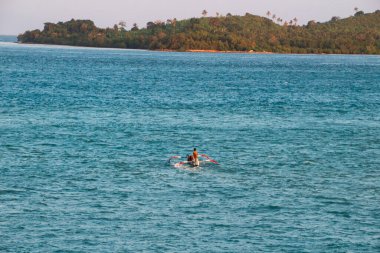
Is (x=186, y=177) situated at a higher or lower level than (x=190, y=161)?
lower

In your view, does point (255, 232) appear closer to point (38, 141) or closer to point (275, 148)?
point (275, 148)

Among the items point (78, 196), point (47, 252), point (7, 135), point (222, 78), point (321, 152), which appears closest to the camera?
point (47, 252)

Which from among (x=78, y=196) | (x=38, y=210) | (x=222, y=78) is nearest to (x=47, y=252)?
(x=38, y=210)

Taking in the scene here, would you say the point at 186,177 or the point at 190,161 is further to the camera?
the point at 190,161

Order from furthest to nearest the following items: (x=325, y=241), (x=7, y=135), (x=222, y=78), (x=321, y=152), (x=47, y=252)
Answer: (x=222, y=78), (x=7, y=135), (x=321, y=152), (x=325, y=241), (x=47, y=252)

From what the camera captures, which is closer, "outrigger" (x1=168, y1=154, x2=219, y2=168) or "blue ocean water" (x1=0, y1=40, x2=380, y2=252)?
"blue ocean water" (x1=0, y1=40, x2=380, y2=252)

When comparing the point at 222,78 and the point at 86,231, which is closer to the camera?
the point at 86,231

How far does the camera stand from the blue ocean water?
4175cm

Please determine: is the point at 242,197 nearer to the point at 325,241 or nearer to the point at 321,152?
the point at 325,241

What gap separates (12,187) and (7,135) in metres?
23.7

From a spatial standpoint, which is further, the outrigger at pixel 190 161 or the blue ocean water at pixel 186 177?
the outrigger at pixel 190 161

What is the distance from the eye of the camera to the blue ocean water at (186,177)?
41750 millimetres

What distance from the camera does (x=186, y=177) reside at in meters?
56.3

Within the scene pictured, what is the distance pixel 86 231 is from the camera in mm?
42281
